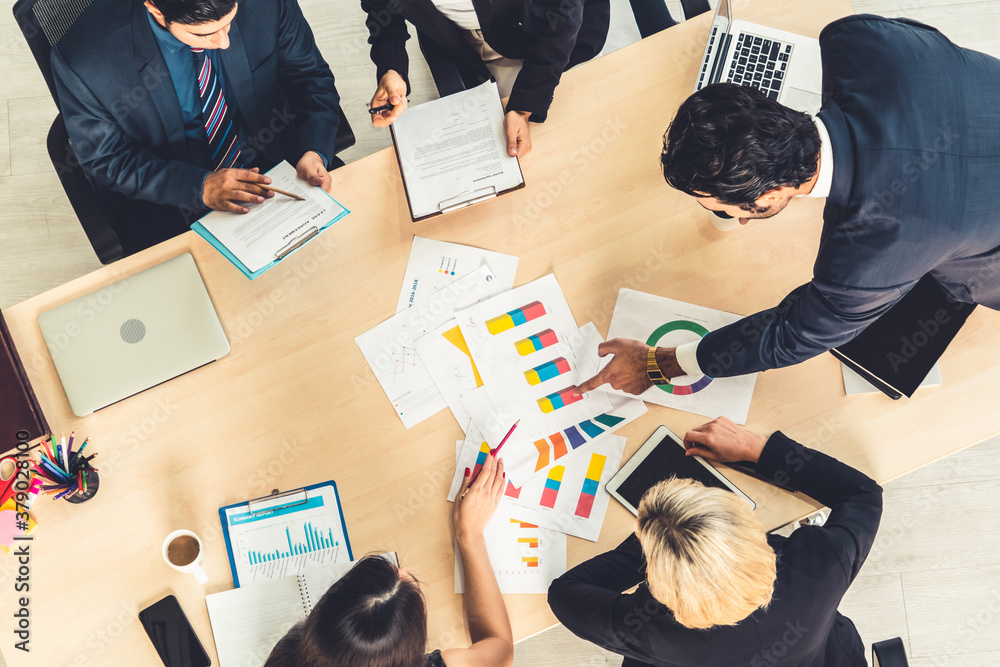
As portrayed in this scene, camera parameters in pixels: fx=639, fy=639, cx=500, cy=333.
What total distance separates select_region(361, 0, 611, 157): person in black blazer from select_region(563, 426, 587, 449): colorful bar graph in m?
0.67

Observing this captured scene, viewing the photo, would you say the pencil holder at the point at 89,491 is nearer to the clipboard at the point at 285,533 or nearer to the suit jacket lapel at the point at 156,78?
the clipboard at the point at 285,533

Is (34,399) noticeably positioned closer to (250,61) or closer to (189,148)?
(189,148)

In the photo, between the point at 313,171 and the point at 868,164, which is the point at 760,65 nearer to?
the point at 868,164

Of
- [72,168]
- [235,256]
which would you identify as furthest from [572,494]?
[72,168]

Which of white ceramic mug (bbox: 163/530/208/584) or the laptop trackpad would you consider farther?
the laptop trackpad

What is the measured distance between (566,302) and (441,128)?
51 cm

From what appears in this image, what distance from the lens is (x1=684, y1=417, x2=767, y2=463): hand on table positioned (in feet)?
4.55

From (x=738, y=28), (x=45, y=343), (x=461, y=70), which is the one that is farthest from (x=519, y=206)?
(x=45, y=343)

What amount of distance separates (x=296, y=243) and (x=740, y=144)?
0.96 m

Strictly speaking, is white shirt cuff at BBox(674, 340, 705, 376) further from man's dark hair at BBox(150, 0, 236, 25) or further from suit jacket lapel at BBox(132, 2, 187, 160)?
suit jacket lapel at BBox(132, 2, 187, 160)

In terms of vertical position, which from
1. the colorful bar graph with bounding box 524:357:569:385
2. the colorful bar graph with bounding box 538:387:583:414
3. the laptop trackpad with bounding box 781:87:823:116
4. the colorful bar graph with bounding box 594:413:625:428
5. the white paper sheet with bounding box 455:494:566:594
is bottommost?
the white paper sheet with bounding box 455:494:566:594

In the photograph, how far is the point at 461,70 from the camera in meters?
1.83

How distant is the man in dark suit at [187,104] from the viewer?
1390 millimetres

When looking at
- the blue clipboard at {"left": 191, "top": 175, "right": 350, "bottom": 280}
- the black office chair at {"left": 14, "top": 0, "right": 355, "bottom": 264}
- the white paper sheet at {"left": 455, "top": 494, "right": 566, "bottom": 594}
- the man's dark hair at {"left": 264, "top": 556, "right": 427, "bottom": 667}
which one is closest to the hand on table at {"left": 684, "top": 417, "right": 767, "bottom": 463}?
the white paper sheet at {"left": 455, "top": 494, "right": 566, "bottom": 594}
